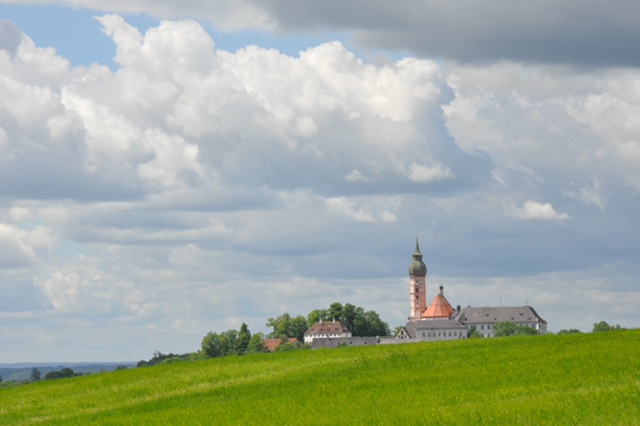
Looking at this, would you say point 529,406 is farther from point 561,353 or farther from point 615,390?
point 561,353

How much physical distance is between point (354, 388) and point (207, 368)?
14.4 m

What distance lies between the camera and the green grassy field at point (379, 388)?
95.0 feet

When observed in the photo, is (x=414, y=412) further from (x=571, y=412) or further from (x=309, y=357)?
(x=309, y=357)

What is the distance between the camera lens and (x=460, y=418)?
28.0 metres

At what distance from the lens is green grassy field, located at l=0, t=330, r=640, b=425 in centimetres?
2895

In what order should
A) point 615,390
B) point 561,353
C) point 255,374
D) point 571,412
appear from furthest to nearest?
1. point 255,374
2. point 561,353
3. point 615,390
4. point 571,412

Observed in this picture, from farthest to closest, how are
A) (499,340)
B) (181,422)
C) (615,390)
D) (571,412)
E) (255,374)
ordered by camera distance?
(499,340) < (255,374) < (181,422) < (615,390) < (571,412)

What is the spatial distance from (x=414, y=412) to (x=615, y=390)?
5.38 meters

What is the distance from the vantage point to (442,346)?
49.5m

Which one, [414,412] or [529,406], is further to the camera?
[414,412]

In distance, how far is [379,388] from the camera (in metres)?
37.1

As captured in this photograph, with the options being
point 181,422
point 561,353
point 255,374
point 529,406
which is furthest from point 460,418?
point 255,374

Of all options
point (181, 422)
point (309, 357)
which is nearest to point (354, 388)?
point (181, 422)

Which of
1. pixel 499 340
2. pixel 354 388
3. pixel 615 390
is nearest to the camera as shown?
pixel 615 390
